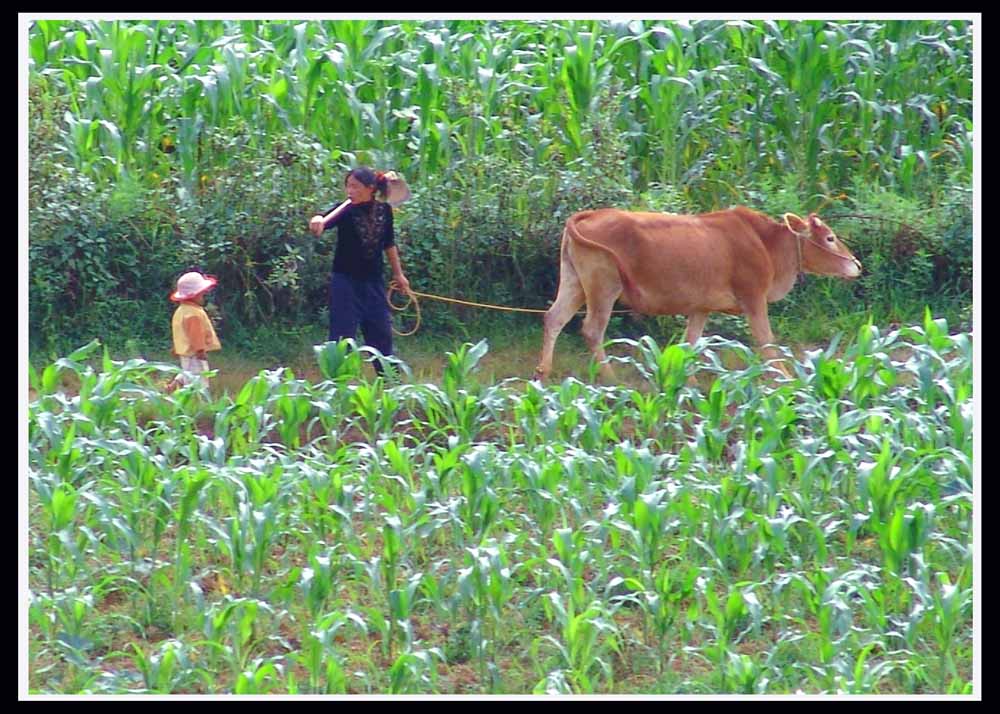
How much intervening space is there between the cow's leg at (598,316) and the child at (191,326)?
2239 mm

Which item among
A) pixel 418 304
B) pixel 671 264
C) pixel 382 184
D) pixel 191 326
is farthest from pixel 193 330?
pixel 671 264

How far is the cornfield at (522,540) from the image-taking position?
775 cm

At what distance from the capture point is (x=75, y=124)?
1250cm

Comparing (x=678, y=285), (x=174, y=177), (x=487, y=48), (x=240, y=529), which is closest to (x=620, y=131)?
(x=487, y=48)

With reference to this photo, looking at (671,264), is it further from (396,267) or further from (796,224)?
(396,267)

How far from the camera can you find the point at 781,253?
36.4 feet

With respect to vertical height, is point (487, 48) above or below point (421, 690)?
above

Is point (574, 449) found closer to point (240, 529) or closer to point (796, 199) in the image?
point (240, 529)

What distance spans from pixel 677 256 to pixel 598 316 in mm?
605

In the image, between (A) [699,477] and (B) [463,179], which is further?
(B) [463,179]

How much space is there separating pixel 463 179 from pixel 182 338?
8.95 ft

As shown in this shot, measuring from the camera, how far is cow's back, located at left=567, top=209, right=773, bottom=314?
10.9 meters

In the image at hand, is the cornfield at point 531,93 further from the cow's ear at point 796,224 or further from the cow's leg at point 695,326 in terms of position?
the cow's leg at point 695,326

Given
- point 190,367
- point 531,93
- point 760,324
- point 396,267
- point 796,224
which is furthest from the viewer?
point 531,93
